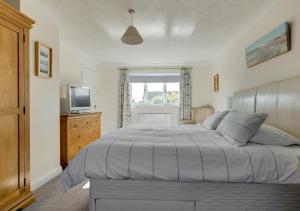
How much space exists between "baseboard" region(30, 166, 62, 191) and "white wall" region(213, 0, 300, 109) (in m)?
3.21

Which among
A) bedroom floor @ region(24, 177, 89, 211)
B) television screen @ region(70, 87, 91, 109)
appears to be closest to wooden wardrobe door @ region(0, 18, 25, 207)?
bedroom floor @ region(24, 177, 89, 211)

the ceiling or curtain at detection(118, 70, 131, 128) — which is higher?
the ceiling

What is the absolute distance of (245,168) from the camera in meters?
1.70

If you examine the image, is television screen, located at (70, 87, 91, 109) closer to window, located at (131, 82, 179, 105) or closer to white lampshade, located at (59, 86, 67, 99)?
white lampshade, located at (59, 86, 67, 99)

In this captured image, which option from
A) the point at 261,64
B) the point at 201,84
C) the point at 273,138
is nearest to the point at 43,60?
the point at 273,138

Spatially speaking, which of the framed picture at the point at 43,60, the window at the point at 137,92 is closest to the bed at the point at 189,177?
the framed picture at the point at 43,60

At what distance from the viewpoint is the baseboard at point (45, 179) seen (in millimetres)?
2719

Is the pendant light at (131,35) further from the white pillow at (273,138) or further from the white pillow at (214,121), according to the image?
the white pillow at (273,138)

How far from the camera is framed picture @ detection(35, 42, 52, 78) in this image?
2.82m

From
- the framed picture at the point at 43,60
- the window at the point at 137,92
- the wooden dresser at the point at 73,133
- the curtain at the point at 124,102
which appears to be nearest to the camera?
the framed picture at the point at 43,60

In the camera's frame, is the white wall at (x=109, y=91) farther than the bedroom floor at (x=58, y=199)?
Yes

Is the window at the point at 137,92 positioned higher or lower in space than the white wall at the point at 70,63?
lower

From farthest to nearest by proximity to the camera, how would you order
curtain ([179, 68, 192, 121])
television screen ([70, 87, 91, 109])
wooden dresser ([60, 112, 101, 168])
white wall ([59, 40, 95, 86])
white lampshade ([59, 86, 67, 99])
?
curtain ([179, 68, 192, 121])
white wall ([59, 40, 95, 86])
television screen ([70, 87, 91, 109])
white lampshade ([59, 86, 67, 99])
wooden dresser ([60, 112, 101, 168])

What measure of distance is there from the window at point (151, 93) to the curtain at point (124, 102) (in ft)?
0.87
